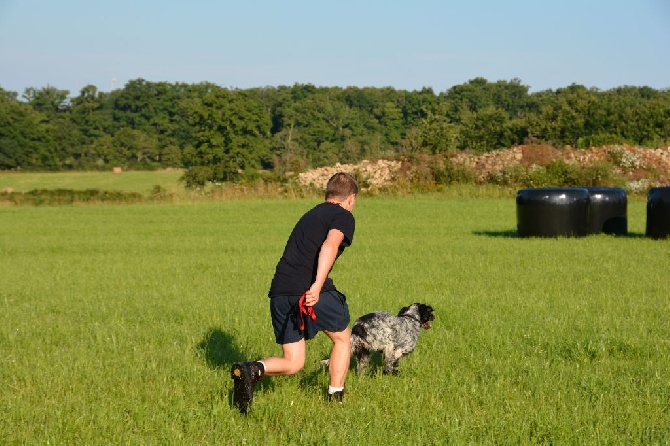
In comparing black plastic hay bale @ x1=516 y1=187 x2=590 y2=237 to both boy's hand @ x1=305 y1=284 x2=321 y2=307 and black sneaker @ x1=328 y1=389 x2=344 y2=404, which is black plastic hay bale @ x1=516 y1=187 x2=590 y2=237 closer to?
black sneaker @ x1=328 y1=389 x2=344 y2=404

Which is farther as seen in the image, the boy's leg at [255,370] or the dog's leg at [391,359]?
the dog's leg at [391,359]

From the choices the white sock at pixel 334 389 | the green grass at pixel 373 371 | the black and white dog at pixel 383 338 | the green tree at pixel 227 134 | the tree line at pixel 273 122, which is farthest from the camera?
the green tree at pixel 227 134

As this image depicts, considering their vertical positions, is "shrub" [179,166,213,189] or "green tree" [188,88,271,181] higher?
"green tree" [188,88,271,181]

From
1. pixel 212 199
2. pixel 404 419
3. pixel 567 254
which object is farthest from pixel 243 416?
pixel 212 199

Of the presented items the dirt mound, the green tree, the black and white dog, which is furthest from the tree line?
the black and white dog

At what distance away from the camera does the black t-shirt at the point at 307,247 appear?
6727 millimetres

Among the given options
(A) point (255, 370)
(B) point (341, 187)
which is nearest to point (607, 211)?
(B) point (341, 187)

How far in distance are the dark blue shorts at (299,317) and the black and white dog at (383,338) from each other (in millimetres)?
915

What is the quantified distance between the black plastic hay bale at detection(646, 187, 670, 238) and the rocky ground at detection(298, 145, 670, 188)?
22125mm

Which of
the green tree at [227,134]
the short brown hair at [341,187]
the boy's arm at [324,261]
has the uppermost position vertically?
the green tree at [227,134]

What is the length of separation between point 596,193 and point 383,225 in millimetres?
7750

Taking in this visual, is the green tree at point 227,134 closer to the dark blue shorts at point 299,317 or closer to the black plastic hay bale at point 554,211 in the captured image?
the black plastic hay bale at point 554,211

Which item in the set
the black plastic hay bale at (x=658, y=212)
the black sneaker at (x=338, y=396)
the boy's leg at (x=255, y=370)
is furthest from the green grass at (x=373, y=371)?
the black plastic hay bale at (x=658, y=212)

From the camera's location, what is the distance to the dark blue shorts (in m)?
6.73
